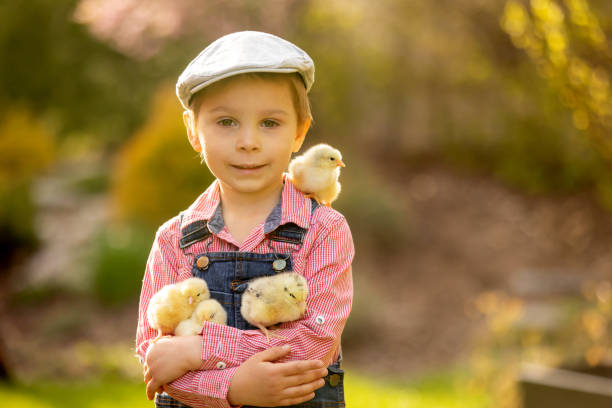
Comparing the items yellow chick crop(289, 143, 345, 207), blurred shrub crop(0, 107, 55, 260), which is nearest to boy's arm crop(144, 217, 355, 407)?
yellow chick crop(289, 143, 345, 207)

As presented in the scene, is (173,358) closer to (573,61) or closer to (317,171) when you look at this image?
(317,171)

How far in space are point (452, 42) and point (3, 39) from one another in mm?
7994

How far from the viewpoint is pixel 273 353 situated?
1.85m

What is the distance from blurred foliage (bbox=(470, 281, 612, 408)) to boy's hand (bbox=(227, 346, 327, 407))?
299 cm

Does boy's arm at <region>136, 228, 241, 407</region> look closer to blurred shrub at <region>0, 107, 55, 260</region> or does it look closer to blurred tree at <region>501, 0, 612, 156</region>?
blurred tree at <region>501, 0, 612, 156</region>

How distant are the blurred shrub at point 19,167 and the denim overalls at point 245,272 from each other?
988 centimetres

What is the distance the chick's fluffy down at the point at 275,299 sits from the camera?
1.84m

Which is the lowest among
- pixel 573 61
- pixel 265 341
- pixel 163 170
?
pixel 265 341

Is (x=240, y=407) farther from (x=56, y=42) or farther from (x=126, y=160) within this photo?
(x=56, y=42)

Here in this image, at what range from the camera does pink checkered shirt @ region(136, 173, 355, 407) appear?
6.16 ft

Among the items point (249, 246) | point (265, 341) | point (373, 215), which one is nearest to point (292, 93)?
point (249, 246)

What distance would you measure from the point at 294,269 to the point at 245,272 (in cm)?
14

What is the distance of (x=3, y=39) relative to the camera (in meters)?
10.6

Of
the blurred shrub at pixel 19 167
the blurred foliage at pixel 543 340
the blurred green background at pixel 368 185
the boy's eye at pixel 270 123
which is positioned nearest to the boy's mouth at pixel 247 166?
the boy's eye at pixel 270 123
